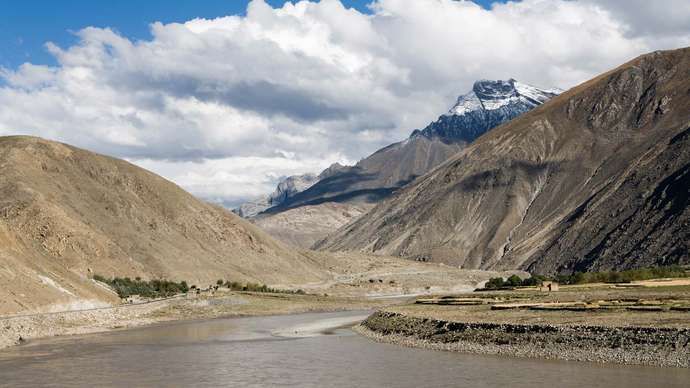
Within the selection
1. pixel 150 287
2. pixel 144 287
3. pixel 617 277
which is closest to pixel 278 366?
pixel 144 287

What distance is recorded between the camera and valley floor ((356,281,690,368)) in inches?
1644

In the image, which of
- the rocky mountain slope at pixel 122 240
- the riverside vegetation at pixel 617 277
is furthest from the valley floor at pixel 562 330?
the riverside vegetation at pixel 617 277

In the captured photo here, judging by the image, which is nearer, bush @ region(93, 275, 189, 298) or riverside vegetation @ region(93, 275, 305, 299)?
bush @ region(93, 275, 189, 298)

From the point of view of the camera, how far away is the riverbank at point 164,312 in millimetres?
64562

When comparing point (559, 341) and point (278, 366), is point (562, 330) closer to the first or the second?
point (559, 341)

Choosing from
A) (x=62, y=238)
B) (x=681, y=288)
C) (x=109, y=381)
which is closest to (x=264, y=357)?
(x=109, y=381)

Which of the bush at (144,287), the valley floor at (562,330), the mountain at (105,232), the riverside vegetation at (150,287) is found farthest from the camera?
the riverside vegetation at (150,287)

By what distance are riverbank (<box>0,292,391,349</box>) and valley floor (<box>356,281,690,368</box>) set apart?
26.5 m

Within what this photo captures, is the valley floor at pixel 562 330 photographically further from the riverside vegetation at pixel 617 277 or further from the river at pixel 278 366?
the riverside vegetation at pixel 617 277

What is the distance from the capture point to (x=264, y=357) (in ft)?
171

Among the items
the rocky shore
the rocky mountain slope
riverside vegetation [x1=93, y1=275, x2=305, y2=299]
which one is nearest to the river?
the rocky shore

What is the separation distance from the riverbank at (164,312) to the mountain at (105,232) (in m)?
4.55

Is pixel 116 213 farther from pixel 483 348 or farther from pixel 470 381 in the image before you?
pixel 470 381

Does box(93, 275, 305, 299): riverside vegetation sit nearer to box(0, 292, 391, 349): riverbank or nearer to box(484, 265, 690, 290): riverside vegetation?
box(0, 292, 391, 349): riverbank
